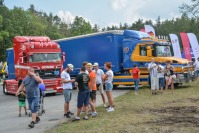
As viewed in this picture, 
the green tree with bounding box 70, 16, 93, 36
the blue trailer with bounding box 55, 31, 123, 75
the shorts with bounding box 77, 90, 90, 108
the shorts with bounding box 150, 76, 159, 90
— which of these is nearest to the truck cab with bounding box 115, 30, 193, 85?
the blue trailer with bounding box 55, 31, 123, 75

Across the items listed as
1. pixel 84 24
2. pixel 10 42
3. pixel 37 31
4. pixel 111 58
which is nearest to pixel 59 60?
pixel 111 58

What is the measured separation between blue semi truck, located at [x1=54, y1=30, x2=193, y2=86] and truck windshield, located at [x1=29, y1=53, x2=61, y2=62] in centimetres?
360

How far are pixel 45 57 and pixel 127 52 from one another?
5.51 m

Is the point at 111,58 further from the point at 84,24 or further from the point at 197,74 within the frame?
the point at 84,24

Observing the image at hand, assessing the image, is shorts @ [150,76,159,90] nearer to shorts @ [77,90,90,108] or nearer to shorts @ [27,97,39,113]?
shorts @ [77,90,90,108]

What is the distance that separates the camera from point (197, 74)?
2348 cm

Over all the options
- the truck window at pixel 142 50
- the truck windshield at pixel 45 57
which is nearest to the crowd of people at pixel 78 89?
the truck windshield at pixel 45 57

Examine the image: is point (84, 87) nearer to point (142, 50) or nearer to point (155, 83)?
point (155, 83)

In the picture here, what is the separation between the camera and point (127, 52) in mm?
22797

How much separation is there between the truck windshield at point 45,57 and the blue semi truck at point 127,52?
142 inches

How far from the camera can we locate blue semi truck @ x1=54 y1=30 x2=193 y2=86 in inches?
855

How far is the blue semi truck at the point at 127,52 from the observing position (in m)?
21.7

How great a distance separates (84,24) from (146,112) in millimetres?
60118

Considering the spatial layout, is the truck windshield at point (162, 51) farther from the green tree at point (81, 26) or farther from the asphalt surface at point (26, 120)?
the green tree at point (81, 26)
